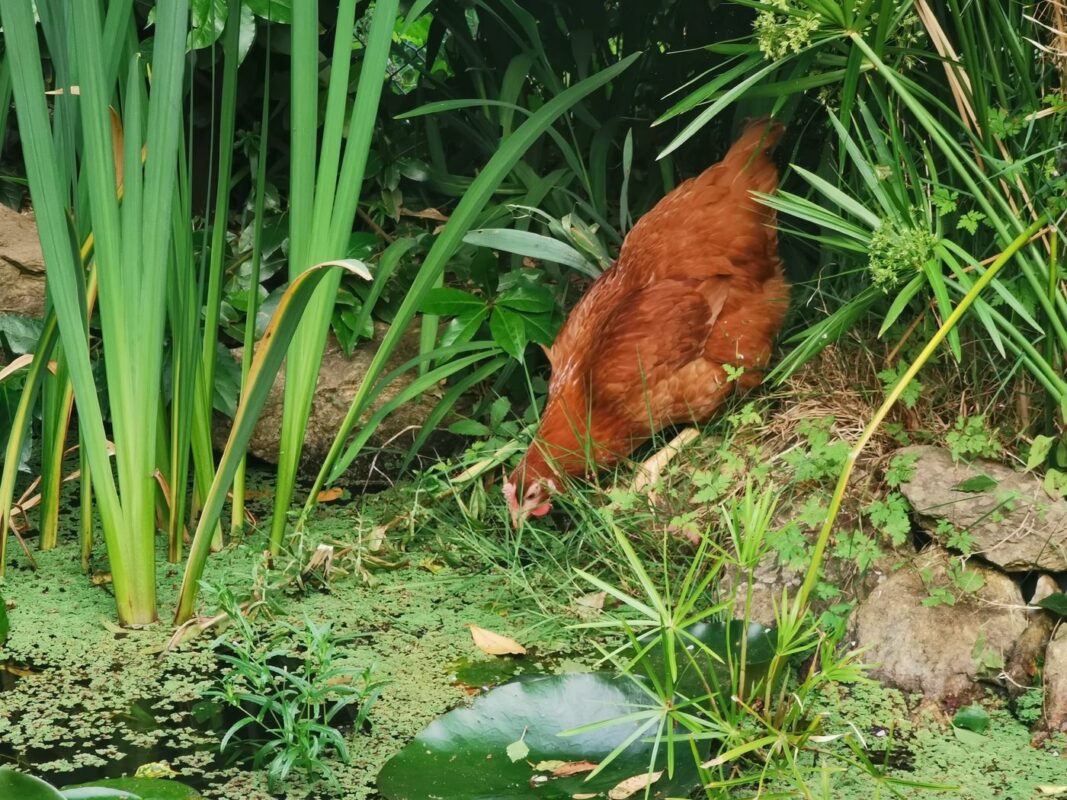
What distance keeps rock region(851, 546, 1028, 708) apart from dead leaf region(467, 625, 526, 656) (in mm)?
720

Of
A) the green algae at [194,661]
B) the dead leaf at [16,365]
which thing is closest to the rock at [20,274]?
the dead leaf at [16,365]

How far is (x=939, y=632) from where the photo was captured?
8.35 ft

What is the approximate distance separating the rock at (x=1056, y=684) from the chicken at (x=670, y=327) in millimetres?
1108

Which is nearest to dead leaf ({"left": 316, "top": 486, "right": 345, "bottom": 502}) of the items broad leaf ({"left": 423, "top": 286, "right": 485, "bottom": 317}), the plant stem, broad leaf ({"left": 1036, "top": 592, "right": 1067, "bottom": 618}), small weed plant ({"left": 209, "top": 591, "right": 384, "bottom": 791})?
broad leaf ({"left": 423, "top": 286, "right": 485, "bottom": 317})

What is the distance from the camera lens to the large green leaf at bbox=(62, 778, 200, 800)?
191cm

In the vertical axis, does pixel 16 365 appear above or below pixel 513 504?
above

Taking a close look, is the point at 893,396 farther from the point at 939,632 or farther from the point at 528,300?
the point at 528,300

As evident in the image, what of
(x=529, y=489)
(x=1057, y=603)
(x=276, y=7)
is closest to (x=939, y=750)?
(x=1057, y=603)

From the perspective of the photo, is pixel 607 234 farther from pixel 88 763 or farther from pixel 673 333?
pixel 88 763

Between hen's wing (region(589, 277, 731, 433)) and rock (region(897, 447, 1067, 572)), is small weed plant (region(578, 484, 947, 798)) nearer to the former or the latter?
rock (region(897, 447, 1067, 572))

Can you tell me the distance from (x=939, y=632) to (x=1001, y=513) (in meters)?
0.28

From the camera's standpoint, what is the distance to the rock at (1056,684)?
7.72 ft

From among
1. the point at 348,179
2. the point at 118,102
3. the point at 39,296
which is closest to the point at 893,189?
the point at 348,179

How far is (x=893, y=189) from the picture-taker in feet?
8.68
